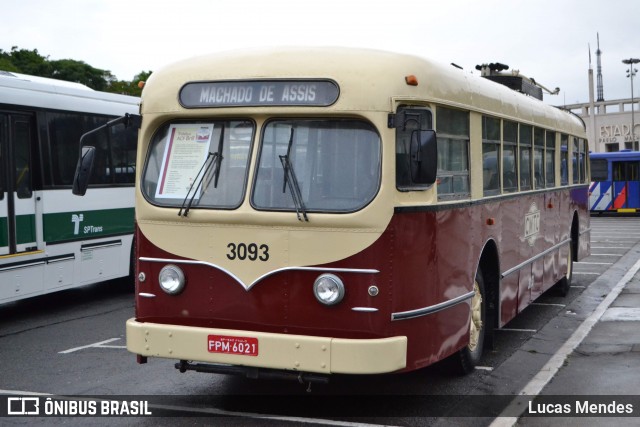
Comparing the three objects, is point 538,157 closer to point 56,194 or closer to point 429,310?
point 429,310

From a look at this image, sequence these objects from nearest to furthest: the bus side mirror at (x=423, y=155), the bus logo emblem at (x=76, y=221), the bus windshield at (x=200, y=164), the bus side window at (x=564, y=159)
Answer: the bus side mirror at (x=423, y=155)
the bus windshield at (x=200, y=164)
the bus logo emblem at (x=76, y=221)
the bus side window at (x=564, y=159)

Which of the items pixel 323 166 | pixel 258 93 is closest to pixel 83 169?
pixel 258 93

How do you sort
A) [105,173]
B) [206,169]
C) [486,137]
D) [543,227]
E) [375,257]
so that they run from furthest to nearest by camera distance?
[105,173] < [543,227] < [486,137] < [206,169] < [375,257]

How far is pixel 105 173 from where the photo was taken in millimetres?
13383

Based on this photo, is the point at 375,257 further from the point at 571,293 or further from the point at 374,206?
the point at 571,293

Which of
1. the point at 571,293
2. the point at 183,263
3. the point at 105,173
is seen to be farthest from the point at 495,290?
the point at 105,173

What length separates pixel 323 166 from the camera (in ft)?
21.0

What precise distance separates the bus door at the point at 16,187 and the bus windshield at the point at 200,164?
182 inches

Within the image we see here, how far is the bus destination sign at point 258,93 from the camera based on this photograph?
21.1 feet

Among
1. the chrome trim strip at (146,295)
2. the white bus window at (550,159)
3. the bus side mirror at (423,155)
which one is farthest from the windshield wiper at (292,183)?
the white bus window at (550,159)

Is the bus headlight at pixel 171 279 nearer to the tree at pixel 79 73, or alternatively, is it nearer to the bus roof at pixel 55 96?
the bus roof at pixel 55 96

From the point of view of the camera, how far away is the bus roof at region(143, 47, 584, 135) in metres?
6.39

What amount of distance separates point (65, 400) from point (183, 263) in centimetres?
170

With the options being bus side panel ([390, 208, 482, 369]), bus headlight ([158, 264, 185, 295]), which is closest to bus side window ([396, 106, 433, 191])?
bus side panel ([390, 208, 482, 369])
